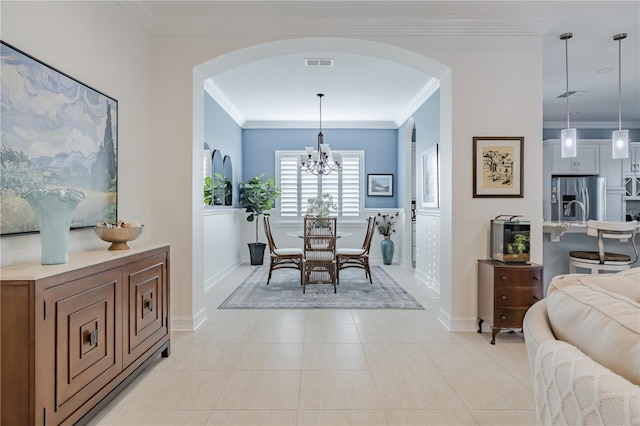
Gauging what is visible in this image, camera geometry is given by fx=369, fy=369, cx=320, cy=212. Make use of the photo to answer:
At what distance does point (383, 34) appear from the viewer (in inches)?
139

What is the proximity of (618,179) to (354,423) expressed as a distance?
774 cm

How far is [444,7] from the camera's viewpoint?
128 inches

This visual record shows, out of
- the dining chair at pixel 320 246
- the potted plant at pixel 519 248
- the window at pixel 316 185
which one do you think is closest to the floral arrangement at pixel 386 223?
the window at pixel 316 185

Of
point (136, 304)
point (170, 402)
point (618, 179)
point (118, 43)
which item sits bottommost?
point (170, 402)

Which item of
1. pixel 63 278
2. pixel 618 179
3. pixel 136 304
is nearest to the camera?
pixel 63 278

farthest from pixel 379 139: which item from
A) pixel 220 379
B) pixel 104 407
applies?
pixel 104 407

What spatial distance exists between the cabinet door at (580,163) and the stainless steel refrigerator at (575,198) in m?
0.12

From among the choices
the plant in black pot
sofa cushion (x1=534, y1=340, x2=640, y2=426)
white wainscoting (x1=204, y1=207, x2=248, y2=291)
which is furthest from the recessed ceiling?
sofa cushion (x1=534, y1=340, x2=640, y2=426)

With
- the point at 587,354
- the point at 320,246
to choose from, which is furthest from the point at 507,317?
the point at 320,246

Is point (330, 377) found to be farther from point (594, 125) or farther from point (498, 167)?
point (594, 125)

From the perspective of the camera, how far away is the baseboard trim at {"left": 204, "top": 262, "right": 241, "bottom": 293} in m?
5.30

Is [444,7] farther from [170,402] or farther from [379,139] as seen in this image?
[379,139]

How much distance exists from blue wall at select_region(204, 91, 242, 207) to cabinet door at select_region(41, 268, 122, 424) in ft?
12.0

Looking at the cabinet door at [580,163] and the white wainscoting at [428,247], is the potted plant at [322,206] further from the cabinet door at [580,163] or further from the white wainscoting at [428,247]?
the cabinet door at [580,163]
